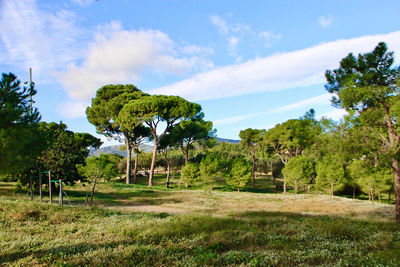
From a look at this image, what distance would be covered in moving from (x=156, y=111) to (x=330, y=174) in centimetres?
2826

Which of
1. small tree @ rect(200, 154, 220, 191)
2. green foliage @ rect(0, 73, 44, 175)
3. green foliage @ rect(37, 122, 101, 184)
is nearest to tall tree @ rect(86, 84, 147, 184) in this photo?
small tree @ rect(200, 154, 220, 191)

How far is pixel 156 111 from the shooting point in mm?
35500

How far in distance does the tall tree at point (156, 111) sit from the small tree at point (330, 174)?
903 inches

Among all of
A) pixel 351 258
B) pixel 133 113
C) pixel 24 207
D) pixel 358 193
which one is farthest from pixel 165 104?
pixel 358 193

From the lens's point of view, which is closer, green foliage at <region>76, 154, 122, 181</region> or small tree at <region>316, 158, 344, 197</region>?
green foliage at <region>76, 154, 122, 181</region>

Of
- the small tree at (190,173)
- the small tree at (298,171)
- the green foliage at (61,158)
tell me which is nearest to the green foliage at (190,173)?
the small tree at (190,173)

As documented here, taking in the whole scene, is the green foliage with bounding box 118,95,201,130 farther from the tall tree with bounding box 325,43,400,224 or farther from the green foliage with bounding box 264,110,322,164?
the tall tree with bounding box 325,43,400,224

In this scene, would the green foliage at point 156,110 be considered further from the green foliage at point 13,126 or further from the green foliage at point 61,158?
the green foliage at point 13,126

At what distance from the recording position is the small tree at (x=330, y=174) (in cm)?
3566

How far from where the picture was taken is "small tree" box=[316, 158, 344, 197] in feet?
117

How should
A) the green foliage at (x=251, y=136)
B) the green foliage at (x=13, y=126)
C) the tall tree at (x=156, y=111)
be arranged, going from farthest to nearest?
the green foliage at (x=251, y=136), the tall tree at (x=156, y=111), the green foliage at (x=13, y=126)

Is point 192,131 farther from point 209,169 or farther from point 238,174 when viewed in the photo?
point 238,174

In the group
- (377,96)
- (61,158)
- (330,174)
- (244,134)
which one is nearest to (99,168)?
(61,158)

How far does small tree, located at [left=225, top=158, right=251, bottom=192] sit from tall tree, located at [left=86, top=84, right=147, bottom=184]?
A: 17.6 m
